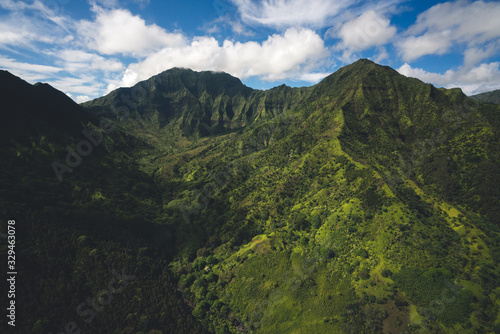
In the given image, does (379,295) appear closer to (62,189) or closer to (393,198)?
(393,198)

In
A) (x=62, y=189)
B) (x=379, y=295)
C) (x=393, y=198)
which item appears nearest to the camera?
(x=379, y=295)

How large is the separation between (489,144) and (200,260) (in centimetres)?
23636

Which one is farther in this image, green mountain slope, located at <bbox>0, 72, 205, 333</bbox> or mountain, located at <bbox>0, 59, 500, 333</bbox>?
green mountain slope, located at <bbox>0, 72, 205, 333</bbox>

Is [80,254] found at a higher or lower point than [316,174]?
lower

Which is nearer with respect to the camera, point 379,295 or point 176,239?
point 379,295

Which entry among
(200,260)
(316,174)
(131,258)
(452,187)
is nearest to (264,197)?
(316,174)

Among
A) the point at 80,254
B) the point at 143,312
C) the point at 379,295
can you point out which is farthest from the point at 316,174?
the point at 80,254

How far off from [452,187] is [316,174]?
102926 millimetres

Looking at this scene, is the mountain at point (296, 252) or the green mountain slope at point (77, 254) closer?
the mountain at point (296, 252)

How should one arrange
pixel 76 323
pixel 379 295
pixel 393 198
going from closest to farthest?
1. pixel 379 295
2. pixel 76 323
3. pixel 393 198

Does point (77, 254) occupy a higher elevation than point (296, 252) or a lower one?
lower

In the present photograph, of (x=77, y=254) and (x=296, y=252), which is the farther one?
(x=77, y=254)

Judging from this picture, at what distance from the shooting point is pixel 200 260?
13362cm

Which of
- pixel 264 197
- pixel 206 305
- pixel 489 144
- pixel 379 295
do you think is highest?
pixel 489 144
